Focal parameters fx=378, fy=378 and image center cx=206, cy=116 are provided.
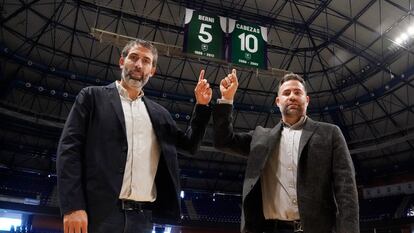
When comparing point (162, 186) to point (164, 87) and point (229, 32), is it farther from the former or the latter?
point (164, 87)

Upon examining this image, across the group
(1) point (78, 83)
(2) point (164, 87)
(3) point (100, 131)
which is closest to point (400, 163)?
(2) point (164, 87)

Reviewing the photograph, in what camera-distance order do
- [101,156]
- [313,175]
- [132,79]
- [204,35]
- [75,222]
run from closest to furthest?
[75,222] → [101,156] → [313,175] → [132,79] → [204,35]

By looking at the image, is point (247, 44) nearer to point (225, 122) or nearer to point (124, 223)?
point (225, 122)

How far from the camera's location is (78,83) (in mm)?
17031

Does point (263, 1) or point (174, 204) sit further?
point (263, 1)

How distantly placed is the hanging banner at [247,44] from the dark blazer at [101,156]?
20.4 ft

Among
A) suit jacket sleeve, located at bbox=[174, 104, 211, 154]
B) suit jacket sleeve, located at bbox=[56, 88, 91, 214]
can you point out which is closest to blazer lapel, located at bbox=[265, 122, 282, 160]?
suit jacket sleeve, located at bbox=[174, 104, 211, 154]

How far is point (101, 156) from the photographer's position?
242 cm

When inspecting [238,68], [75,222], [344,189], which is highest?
[238,68]

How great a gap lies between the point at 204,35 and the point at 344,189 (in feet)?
22.7

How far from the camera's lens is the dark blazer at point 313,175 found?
2422 millimetres

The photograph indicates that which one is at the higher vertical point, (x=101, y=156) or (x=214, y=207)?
(x=214, y=207)

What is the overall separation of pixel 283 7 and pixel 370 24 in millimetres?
3229

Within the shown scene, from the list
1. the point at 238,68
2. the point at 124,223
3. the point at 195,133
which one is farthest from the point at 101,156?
the point at 238,68
